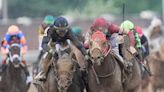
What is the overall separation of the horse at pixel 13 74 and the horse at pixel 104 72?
13.9ft

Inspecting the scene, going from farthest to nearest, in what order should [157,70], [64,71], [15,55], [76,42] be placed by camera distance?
[157,70]
[15,55]
[76,42]
[64,71]

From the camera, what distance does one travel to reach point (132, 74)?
58.9 ft

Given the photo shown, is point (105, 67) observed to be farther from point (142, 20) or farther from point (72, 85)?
point (142, 20)

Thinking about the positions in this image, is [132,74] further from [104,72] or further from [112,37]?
[104,72]

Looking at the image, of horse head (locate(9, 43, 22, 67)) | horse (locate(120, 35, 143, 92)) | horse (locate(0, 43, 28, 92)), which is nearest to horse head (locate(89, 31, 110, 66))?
horse (locate(120, 35, 143, 92))

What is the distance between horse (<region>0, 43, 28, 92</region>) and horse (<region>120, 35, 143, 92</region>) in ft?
10.9

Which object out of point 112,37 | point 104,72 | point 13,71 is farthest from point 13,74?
point 104,72

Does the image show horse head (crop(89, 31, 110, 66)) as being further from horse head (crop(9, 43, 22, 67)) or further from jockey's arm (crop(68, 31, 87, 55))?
horse head (crop(9, 43, 22, 67))

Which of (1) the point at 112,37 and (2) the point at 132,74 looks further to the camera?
(2) the point at 132,74

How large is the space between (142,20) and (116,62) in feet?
92.4

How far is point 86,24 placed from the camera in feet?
141

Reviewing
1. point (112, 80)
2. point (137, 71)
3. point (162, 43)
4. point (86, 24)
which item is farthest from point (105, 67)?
point (86, 24)

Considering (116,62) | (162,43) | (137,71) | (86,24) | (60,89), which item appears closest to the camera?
(60,89)

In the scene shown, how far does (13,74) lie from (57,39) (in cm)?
454
